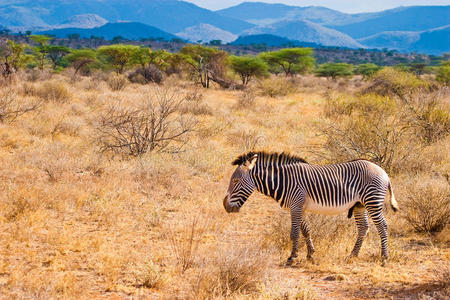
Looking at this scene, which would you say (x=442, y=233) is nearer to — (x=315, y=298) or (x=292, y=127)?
(x=315, y=298)

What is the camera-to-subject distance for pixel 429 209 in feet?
22.2

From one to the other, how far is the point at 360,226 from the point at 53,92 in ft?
50.8

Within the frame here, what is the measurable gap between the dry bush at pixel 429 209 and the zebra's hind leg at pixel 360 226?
153cm

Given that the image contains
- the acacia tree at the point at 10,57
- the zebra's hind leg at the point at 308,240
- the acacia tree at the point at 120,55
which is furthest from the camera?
the acacia tree at the point at 120,55

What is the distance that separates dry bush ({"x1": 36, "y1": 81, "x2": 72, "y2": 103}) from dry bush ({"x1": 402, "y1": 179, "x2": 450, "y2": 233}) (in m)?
14.7

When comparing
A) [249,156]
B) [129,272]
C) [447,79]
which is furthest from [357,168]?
[447,79]

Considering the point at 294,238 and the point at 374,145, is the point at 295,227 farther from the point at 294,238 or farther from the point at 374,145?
the point at 374,145

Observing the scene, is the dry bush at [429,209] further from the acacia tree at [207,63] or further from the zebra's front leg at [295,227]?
the acacia tree at [207,63]

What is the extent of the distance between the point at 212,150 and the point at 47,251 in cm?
655

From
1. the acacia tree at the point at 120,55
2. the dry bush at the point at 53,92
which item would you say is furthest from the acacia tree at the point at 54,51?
the dry bush at the point at 53,92

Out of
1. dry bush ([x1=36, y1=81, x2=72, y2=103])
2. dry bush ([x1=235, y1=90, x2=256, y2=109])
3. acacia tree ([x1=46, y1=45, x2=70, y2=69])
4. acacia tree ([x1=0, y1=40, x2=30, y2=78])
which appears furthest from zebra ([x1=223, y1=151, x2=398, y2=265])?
acacia tree ([x1=46, y1=45, x2=70, y2=69])

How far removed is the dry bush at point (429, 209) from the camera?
677 cm

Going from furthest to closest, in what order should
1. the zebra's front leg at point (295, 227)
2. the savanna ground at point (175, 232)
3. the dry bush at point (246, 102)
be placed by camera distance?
1. the dry bush at point (246, 102)
2. the zebra's front leg at point (295, 227)
3. the savanna ground at point (175, 232)

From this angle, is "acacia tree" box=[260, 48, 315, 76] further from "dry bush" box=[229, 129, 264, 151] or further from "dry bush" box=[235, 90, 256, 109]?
"dry bush" box=[229, 129, 264, 151]
